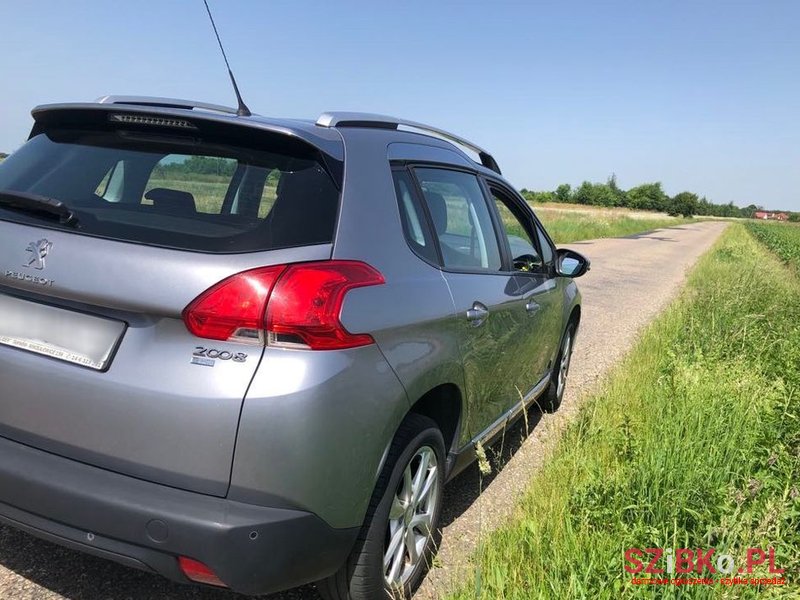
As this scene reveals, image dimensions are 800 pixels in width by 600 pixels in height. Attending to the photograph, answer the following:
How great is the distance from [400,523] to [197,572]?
2.89 feet

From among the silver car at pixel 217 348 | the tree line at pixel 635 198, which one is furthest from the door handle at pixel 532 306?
the tree line at pixel 635 198

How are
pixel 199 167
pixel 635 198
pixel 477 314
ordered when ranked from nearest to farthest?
1. pixel 199 167
2. pixel 477 314
3. pixel 635 198

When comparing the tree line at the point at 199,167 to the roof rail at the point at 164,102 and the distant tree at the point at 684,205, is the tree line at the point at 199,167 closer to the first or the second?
the roof rail at the point at 164,102

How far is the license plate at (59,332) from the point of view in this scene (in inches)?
76.1

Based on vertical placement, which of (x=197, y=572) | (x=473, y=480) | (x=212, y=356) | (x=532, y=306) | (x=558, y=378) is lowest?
(x=473, y=480)

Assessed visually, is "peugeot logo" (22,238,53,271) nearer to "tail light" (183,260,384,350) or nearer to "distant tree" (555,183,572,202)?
"tail light" (183,260,384,350)

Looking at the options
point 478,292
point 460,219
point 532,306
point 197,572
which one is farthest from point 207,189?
point 532,306

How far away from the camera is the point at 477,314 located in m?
2.93

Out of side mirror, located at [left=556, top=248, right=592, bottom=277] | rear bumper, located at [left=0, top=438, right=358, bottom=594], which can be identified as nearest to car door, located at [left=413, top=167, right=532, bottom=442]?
side mirror, located at [left=556, top=248, right=592, bottom=277]

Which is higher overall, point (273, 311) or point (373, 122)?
point (373, 122)

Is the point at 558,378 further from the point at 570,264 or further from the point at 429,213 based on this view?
the point at 429,213

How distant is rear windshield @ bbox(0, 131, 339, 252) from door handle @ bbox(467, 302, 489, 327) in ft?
3.25

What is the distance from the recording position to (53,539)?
1929 millimetres

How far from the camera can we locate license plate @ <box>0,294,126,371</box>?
1934mm
